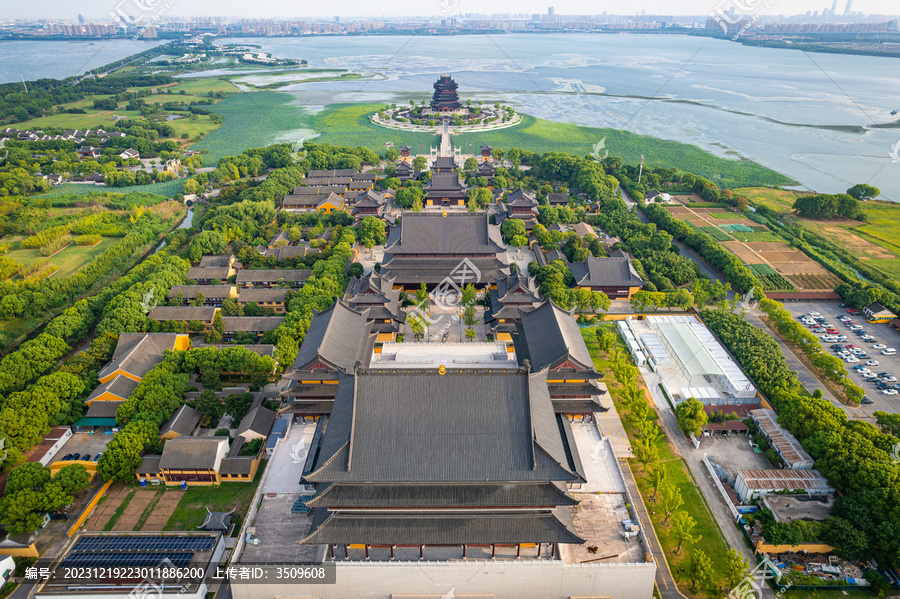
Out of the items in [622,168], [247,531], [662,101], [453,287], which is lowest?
[247,531]

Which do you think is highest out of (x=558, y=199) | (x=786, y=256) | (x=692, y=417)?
(x=558, y=199)

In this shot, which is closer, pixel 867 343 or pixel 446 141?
pixel 867 343

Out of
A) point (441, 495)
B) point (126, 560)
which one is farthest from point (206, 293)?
point (441, 495)

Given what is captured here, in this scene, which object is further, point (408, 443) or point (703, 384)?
point (703, 384)

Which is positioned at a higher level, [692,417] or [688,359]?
[688,359]

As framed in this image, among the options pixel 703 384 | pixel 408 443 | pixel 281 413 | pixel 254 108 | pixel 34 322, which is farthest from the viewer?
pixel 254 108

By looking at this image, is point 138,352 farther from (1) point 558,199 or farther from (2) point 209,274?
(1) point 558,199

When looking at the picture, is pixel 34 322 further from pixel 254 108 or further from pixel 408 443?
pixel 254 108

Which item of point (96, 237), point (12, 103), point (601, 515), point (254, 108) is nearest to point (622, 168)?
point (601, 515)
